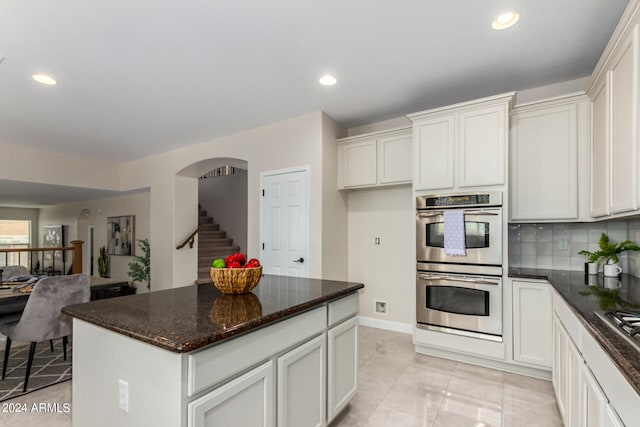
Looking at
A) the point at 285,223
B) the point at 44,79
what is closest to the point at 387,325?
the point at 285,223

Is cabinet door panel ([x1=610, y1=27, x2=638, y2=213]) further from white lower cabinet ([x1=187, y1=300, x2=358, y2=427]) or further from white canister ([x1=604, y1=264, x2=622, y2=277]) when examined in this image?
white lower cabinet ([x1=187, y1=300, x2=358, y2=427])

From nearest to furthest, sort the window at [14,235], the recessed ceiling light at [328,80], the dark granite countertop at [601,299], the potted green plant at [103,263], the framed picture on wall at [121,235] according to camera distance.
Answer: the dark granite countertop at [601,299]
the recessed ceiling light at [328,80]
the framed picture on wall at [121,235]
the potted green plant at [103,263]
the window at [14,235]

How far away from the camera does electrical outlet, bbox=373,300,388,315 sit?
13.5 ft

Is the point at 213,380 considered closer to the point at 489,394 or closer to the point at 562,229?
the point at 489,394

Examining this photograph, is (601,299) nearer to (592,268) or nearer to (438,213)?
(592,268)

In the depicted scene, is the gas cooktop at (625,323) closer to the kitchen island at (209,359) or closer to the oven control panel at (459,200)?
the kitchen island at (209,359)

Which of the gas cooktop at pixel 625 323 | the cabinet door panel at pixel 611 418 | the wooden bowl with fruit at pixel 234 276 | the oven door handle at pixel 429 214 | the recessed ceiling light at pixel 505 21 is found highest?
the recessed ceiling light at pixel 505 21

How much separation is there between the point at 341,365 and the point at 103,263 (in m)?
7.47

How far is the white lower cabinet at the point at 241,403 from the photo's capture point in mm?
1198

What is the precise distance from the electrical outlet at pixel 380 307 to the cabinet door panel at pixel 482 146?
6.14 feet

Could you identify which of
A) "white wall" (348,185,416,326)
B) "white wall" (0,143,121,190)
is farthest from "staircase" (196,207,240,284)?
"white wall" (348,185,416,326)

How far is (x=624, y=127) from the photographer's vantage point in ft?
6.00

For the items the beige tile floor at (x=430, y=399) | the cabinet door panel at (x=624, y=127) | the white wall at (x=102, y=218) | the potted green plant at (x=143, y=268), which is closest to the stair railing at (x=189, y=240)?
the white wall at (x=102, y=218)

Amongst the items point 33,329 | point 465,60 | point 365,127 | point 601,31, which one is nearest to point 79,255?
point 33,329
